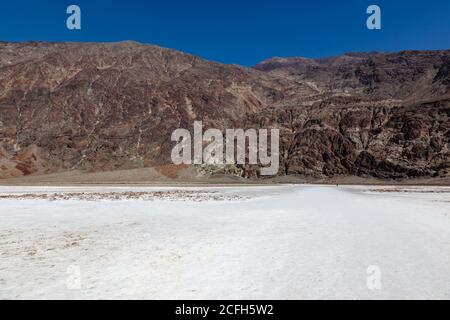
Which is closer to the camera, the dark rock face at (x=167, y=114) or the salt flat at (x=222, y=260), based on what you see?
the salt flat at (x=222, y=260)

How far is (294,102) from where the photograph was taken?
12512cm

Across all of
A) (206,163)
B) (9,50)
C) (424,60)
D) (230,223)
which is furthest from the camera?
(424,60)

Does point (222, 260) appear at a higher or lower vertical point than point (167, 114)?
lower

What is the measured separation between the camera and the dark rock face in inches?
3853

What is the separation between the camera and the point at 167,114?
4574 inches

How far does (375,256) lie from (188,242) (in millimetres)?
4923

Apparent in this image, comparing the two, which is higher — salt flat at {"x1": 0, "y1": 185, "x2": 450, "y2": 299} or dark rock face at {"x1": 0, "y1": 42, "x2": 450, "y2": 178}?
dark rock face at {"x1": 0, "y1": 42, "x2": 450, "y2": 178}

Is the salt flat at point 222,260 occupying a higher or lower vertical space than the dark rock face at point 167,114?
lower

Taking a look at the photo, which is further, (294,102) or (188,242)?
(294,102)

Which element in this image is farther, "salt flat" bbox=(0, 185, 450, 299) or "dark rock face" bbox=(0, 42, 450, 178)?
"dark rock face" bbox=(0, 42, 450, 178)

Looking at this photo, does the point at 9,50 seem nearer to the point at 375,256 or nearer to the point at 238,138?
the point at 238,138

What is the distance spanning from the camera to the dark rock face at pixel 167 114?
97875mm

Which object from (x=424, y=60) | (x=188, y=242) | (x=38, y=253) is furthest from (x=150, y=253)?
(x=424, y=60)
